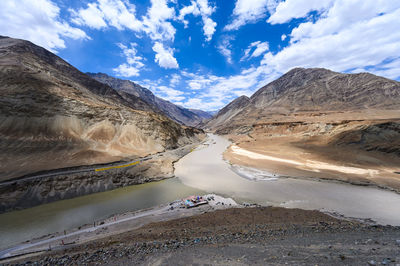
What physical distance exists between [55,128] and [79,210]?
2266cm

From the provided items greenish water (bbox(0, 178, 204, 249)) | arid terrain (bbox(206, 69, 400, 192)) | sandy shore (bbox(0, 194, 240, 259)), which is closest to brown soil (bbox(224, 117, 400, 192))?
arid terrain (bbox(206, 69, 400, 192))

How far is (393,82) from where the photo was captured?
107000mm

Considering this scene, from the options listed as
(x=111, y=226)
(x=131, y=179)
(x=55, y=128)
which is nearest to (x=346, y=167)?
(x=111, y=226)

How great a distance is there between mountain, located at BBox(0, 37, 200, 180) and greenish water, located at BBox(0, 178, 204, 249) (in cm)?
704

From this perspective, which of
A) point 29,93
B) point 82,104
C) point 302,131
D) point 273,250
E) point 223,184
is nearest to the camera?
point 273,250

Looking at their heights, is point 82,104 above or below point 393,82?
below

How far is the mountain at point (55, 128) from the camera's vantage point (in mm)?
24312

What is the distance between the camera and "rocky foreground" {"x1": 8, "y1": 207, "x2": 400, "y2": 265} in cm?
613

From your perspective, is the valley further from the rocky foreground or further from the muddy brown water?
the rocky foreground

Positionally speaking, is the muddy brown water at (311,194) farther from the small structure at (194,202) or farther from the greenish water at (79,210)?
the greenish water at (79,210)

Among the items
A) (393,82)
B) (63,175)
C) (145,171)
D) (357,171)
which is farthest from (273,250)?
(393,82)

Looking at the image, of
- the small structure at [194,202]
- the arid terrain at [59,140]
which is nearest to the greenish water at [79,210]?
the arid terrain at [59,140]

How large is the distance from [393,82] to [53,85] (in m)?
185

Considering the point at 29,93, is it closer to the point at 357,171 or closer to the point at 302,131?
the point at 357,171
